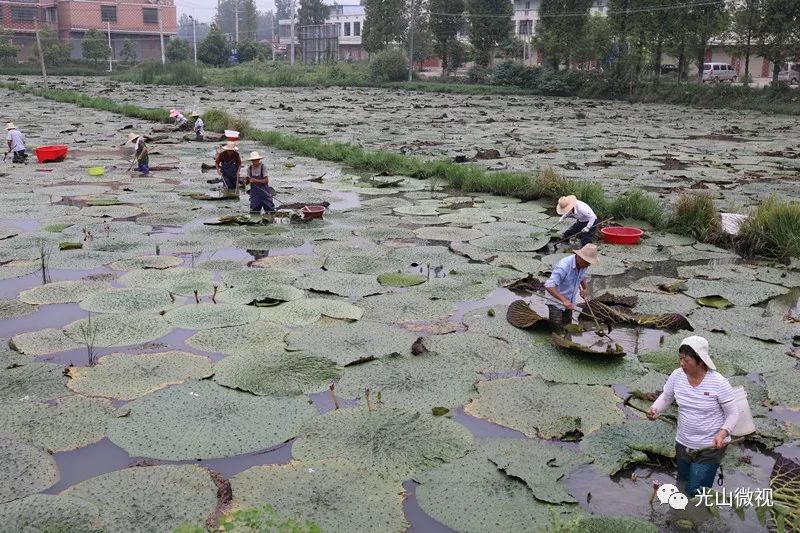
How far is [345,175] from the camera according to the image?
12.7 metres

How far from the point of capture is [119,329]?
17.7ft

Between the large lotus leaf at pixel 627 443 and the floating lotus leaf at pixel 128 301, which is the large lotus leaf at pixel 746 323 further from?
the floating lotus leaf at pixel 128 301

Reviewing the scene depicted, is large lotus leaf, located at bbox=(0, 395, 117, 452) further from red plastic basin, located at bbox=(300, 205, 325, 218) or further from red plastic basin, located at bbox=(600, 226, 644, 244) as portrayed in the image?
red plastic basin, located at bbox=(600, 226, 644, 244)

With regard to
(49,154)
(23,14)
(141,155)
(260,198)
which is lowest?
(260,198)

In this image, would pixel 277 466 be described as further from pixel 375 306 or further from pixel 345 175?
pixel 345 175

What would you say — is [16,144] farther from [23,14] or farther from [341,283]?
[23,14]

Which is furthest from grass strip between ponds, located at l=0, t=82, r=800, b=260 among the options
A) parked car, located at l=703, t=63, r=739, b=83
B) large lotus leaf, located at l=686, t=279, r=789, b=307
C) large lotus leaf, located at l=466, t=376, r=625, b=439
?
parked car, located at l=703, t=63, r=739, b=83

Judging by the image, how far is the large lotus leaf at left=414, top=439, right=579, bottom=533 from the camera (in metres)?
3.28

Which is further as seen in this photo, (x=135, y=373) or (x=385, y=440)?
(x=135, y=373)

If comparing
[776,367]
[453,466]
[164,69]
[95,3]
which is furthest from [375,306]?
[95,3]

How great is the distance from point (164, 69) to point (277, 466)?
42.0 metres

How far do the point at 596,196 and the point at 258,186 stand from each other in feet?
14.1

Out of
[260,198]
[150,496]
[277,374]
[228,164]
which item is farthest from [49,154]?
[150,496]

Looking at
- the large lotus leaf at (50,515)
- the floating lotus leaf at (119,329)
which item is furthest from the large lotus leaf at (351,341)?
the large lotus leaf at (50,515)
